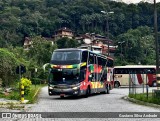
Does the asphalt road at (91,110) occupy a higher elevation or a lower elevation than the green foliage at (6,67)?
lower

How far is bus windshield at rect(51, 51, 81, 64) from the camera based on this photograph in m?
26.8

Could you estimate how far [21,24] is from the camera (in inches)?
4783

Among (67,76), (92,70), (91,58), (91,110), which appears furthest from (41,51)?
(91,110)

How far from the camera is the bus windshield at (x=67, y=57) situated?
26.8 meters

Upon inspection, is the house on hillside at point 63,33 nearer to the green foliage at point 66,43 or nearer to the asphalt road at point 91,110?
the green foliage at point 66,43

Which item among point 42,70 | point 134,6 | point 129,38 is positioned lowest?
point 42,70

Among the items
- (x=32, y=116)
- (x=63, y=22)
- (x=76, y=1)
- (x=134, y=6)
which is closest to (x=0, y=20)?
(x=63, y=22)

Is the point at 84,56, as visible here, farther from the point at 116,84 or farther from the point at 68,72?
the point at 116,84

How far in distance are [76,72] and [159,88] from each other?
707 cm

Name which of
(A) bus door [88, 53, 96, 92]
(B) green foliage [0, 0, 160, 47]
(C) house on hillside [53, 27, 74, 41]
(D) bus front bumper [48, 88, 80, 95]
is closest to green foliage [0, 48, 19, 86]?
(D) bus front bumper [48, 88, 80, 95]

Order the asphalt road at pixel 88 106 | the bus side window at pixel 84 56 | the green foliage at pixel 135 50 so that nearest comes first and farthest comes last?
the asphalt road at pixel 88 106 → the bus side window at pixel 84 56 → the green foliage at pixel 135 50

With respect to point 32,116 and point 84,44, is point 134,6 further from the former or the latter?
point 32,116

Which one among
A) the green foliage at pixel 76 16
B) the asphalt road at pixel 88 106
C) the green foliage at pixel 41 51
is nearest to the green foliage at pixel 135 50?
the green foliage at pixel 76 16

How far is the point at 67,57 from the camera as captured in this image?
2686 cm
